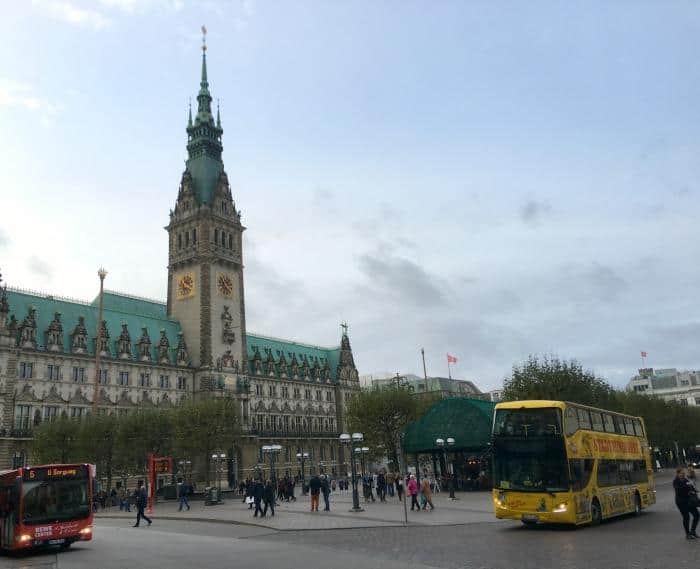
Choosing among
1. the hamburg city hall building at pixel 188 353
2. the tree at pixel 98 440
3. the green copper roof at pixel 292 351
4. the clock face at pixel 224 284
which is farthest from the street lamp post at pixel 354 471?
the green copper roof at pixel 292 351

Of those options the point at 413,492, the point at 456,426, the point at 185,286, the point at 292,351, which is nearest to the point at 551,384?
the point at 456,426

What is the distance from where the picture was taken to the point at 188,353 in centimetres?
10788

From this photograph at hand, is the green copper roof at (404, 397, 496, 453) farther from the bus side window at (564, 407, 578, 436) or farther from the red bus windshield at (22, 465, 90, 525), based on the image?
the red bus windshield at (22, 465, 90, 525)

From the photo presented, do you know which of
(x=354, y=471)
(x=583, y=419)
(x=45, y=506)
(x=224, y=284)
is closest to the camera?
(x=45, y=506)

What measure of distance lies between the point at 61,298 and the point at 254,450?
129 feet

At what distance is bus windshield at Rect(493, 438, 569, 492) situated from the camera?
2686 centimetres

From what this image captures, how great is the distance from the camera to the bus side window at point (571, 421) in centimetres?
2753

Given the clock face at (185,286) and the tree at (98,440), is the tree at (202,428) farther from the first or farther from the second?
the clock face at (185,286)

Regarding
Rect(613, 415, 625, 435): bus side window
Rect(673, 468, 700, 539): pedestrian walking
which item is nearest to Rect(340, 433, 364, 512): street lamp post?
Rect(613, 415, 625, 435): bus side window

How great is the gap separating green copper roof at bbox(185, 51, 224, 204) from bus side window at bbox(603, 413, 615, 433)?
92.2 meters

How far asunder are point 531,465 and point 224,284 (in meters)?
89.2

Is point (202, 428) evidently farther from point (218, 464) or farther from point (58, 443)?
point (58, 443)

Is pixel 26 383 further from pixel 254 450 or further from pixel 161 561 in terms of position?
pixel 161 561

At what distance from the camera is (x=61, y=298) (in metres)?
96.9
